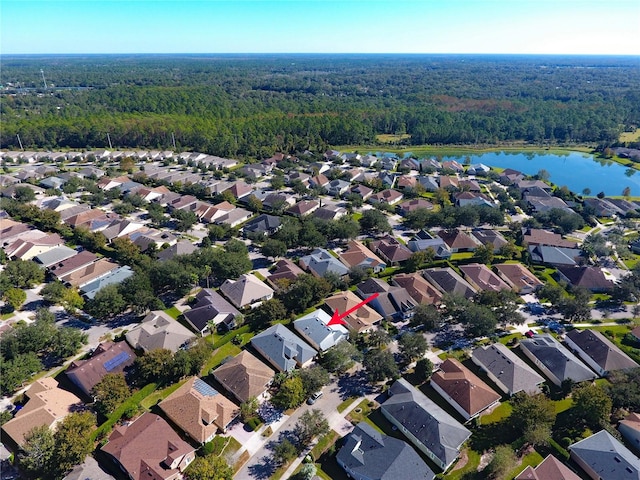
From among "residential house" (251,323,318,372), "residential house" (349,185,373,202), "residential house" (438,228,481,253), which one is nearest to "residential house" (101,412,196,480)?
"residential house" (251,323,318,372)

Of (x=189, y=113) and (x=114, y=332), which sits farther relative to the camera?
(x=189, y=113)

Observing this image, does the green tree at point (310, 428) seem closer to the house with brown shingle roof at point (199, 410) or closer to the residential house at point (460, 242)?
the house with brown shingle roof at point (199, 410)

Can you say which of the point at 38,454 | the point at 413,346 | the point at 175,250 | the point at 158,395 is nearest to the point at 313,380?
the point at 413,346

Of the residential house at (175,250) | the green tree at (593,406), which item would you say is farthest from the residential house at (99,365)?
the green tree at (593,406)

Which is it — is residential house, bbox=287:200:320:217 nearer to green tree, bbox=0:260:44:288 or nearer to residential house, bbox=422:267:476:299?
residential house, bbox=422:267:476:299

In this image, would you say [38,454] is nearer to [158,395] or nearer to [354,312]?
[158,395]

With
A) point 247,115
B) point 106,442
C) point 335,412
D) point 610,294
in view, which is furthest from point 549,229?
point 247,115

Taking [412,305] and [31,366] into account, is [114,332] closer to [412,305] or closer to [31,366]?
[31,366]
